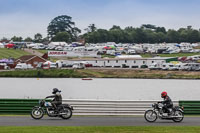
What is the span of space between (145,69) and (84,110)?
65.3 m

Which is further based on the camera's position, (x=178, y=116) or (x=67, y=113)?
(x=67, y=113)

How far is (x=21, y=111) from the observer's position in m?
23.8

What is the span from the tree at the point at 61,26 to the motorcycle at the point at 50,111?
168 meters

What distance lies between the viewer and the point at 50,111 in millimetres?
21750

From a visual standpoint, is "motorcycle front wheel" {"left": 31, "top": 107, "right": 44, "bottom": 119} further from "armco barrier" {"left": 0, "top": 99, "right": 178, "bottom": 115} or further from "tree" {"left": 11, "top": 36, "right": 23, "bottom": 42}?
"tree" {"left": 11, "top": 36, "right": 23, "bottom": 42}

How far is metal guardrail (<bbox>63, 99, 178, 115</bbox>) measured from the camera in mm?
23641

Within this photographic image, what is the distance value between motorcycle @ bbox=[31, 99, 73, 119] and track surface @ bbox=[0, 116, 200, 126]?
0.25 metres

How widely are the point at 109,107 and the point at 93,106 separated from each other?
0.88m

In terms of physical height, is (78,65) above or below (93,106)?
above

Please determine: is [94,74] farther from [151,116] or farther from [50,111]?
[151,116]

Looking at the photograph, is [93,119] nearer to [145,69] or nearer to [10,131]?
[10,131]

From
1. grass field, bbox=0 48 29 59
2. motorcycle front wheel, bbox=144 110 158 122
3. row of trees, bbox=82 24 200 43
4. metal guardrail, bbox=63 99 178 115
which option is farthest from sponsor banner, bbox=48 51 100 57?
motorcycle front wheel, bbox=144 110 158 122

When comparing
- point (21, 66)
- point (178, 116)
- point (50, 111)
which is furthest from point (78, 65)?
point (178, 116)

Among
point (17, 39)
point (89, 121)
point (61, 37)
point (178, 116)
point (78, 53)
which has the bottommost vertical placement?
point (89, 121)
